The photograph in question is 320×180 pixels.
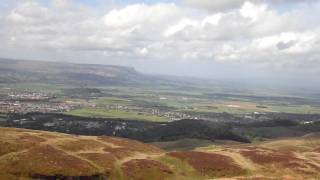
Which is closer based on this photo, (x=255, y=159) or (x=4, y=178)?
(x=4, y=178)

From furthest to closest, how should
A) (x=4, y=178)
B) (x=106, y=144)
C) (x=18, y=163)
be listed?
1. (x=106, y=144)
2. (x=18, y=163)
3. (x=4, y=178)

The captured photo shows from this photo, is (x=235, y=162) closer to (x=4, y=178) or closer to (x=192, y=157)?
(x=192, y=157)

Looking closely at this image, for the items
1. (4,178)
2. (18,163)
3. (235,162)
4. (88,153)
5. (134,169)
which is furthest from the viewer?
(235,162)

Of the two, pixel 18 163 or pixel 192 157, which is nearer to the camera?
pixel 18 163

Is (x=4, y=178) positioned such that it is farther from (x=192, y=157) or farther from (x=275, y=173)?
(x=275, y=173)

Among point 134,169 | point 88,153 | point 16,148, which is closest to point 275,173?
point 134,169

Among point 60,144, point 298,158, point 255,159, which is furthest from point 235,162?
point 60,144
